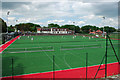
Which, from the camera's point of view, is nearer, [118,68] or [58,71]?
[58,71]

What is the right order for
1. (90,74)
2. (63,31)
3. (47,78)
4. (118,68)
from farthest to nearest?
(63,31) → (118,68) → (90,74) → (47,78)

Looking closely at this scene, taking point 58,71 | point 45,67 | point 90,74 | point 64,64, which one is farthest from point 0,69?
point 90,74

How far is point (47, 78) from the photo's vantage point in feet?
26.2

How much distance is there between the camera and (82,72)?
9.12m

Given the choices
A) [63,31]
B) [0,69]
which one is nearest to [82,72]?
[0,69]

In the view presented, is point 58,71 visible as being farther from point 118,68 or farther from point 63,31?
point 63,31

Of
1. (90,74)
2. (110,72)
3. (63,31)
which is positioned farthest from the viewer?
(63,31)

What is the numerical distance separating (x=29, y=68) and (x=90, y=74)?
521 cm

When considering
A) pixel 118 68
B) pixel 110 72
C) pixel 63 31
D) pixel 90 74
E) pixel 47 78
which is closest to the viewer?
pixel 47 78

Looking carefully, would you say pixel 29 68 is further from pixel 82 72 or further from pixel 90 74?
pixel 90 74

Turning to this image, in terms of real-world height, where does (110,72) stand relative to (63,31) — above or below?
below

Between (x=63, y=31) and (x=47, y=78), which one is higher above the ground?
(x=63, y=31)

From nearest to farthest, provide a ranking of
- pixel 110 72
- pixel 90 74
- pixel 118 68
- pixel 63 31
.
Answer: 1. pixel 90 74
2. pixel 110 72
3. pixel 118 68
4. pixel 63 31

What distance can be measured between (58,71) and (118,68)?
5773 millimetres
